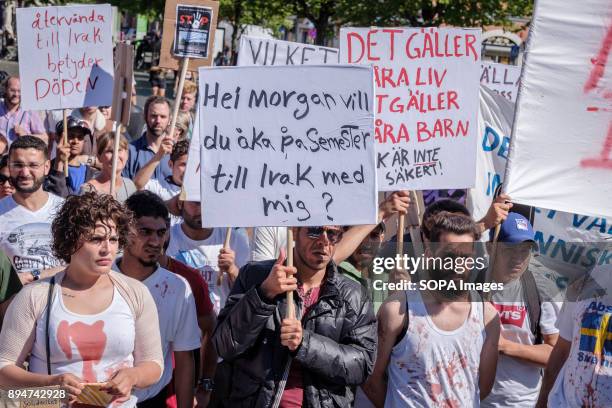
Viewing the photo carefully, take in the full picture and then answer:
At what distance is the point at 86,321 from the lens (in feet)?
12.4

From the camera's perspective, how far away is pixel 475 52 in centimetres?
547

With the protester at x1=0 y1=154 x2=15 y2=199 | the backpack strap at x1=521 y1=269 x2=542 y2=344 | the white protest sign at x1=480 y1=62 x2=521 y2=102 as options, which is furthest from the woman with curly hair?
the white protest sign at x1=480 y1=62 x2=521 y2=102

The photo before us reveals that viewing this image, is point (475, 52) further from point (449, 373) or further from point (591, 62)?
point (449, 373)

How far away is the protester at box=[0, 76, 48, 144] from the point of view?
9055mm

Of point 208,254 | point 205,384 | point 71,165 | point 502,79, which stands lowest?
point 205,384

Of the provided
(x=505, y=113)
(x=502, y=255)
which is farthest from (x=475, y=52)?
(x=505, y=113)

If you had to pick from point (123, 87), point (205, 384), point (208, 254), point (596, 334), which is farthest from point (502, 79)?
point (596, 334)

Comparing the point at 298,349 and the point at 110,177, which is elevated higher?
the point at 298,349

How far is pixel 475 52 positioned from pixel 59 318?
2758 mm

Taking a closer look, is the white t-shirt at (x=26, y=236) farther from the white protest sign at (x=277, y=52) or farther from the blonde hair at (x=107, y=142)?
the white protest sign at (x=277, y=52)

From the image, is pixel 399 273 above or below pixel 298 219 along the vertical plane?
below

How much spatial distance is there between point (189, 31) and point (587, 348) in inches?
182

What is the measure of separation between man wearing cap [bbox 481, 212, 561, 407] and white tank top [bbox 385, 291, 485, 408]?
16.1 inches

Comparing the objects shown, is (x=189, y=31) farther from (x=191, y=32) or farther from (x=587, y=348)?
(x=587, y=348)
